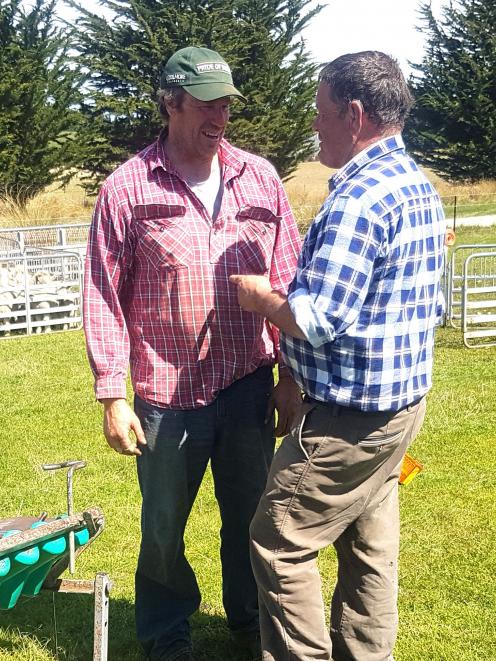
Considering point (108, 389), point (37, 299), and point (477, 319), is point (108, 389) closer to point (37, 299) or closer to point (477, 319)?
point (477, 319)

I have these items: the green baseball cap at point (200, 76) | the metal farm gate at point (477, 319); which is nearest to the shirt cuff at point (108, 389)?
the green baseball cap at point (200, 76)

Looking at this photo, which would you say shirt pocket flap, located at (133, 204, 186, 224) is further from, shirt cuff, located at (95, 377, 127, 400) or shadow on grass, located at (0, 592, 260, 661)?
shadow on grass, located at (0, 592, 260, 661)

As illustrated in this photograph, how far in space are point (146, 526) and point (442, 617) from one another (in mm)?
1510

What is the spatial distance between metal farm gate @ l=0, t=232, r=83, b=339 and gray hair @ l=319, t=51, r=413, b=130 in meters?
10.1

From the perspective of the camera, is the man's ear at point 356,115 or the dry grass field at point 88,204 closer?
the man's ear at point 356,115

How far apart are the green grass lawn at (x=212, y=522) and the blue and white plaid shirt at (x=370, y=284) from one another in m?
1.61

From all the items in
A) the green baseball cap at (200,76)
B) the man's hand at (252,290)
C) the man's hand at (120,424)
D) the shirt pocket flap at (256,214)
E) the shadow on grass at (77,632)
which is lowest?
the shadow on grass at (77,632)

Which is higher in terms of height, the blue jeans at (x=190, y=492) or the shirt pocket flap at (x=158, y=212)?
the shirt pocket flap at (x=158, y=212)

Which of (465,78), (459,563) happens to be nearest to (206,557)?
(459,563)

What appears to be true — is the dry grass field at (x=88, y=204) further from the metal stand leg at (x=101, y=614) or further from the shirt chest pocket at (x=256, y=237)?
the metal stand leg at (x=101, y=614)

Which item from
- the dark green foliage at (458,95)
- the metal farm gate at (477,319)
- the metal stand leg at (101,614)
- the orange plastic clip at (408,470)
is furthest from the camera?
the dark green foliage at (458,95)

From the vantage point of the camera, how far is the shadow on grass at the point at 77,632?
3725 mm

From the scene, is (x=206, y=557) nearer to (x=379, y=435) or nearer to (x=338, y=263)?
(x=379, y=435)

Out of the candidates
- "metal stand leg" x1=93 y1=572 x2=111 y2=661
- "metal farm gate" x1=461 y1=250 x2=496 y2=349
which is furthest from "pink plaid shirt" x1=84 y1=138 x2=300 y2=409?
"metal farm gate" x1=461 y1=250 x2=496 y2=349
